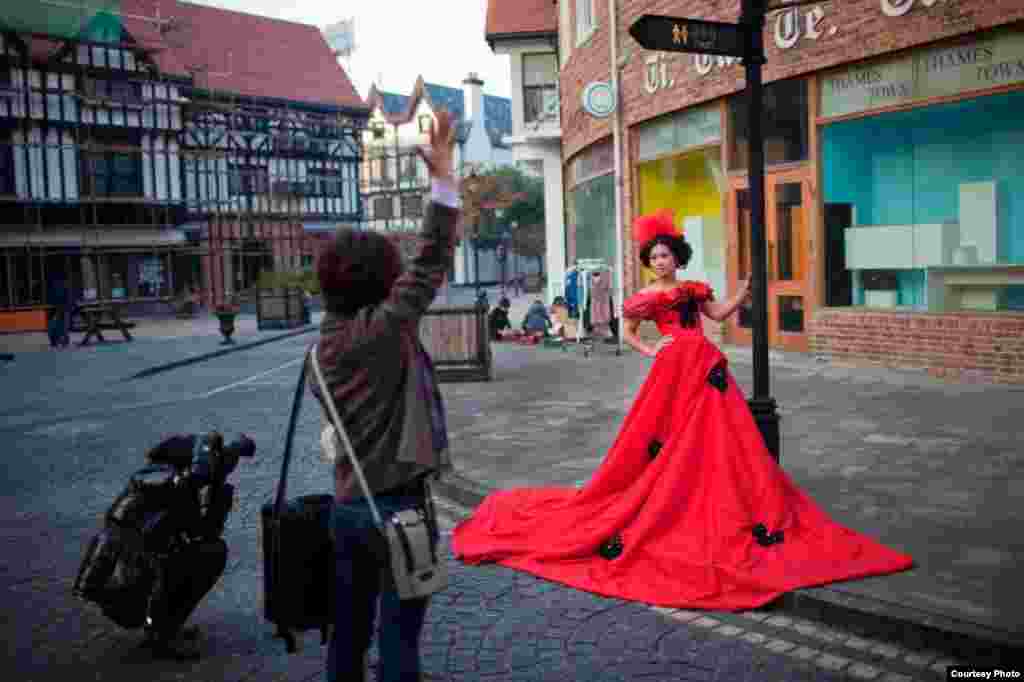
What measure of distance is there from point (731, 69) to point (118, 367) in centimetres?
1168

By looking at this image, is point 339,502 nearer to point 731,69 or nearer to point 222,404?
point 222,404

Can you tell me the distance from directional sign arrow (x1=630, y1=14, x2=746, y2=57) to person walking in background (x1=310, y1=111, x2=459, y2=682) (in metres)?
3.36

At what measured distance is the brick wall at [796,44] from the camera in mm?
10219

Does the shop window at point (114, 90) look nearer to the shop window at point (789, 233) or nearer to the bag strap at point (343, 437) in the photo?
the shop window at point (789, 233)

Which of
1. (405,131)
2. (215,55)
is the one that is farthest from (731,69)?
(405,131)

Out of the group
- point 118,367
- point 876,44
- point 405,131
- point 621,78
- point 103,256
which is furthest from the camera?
point 405,131

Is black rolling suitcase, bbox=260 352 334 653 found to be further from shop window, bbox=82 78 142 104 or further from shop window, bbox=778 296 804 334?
shop window, bbox=82 78 142 104

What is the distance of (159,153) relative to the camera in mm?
37719

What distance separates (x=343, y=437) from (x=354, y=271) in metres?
0.50

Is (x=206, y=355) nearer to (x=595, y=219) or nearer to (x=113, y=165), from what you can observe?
(x=595, y=219)

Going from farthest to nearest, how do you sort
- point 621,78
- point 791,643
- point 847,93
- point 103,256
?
1. point 103,256
2. point 621,78
3. point 847,93
4. point 791,643

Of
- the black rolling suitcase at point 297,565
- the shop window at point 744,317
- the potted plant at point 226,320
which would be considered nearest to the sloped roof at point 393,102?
the potted plant at point 226,320

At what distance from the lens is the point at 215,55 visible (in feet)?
146

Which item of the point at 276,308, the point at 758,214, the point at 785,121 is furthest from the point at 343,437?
the point at 276,308
